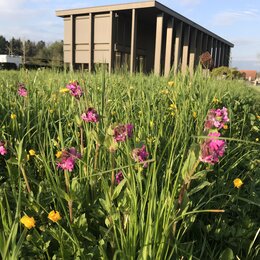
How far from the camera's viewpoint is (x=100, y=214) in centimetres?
117

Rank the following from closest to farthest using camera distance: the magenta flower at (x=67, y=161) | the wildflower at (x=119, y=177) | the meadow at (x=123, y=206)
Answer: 1. the meadow at (x=123, y=206)
2. the magenta flower at (x=67, y=161)
3. the wildflower at (x=119, y=177)

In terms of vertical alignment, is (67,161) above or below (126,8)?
below

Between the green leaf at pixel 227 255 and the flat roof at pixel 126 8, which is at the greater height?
the flat roof at pixel 126 8

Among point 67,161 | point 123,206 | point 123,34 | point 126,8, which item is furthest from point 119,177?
point 123,34

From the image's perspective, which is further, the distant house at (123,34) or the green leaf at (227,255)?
the distant house at (123,34)

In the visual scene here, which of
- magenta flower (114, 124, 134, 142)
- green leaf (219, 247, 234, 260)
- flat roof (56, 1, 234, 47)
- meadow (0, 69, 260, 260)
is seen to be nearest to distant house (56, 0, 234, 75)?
flat roof (56, 1, 234, 47)

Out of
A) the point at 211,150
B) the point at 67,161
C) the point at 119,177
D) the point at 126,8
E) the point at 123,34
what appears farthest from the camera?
the point at 123,34

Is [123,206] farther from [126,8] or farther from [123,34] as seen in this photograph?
[123,34]

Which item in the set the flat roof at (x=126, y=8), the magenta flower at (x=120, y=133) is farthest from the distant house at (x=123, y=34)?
the magenta flower at (x=120, y=133)

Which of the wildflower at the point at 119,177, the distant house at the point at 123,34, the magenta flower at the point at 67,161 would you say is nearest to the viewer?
the magenta flower at the point at 67,161

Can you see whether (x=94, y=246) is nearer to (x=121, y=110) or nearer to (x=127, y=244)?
(x=127, y=244)

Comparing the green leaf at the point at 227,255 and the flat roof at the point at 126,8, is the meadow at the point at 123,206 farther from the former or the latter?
the flat roof at the point at 126,8

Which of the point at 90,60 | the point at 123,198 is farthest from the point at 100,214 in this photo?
the point at 90,60

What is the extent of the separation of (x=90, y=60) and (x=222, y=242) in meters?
18.8
